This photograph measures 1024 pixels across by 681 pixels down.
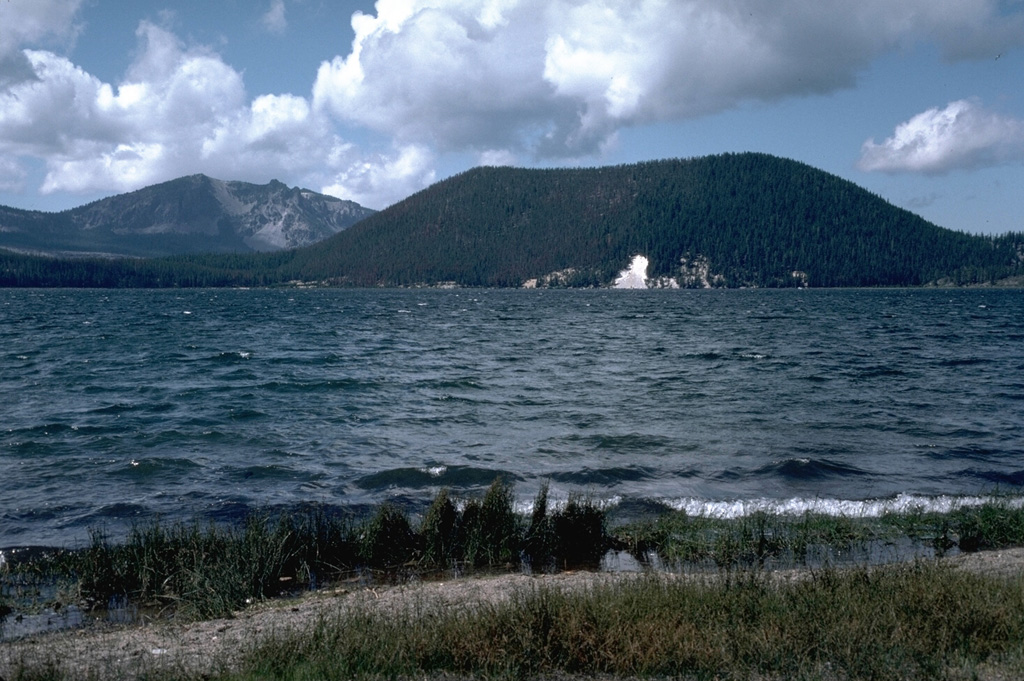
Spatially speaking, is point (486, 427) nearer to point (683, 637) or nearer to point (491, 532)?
point (491, 532)

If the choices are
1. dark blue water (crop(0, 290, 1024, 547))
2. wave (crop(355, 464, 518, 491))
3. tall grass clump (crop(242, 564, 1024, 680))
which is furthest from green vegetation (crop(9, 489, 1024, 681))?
wave (crop(355, 464, 518, 491))

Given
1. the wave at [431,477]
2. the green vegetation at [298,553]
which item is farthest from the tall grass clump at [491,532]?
the wave at [431,477]

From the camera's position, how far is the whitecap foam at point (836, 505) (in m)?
13.1

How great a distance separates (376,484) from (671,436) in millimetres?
8454

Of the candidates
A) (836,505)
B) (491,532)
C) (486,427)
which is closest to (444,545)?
(491,532)

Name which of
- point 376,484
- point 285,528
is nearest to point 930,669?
point 285,528

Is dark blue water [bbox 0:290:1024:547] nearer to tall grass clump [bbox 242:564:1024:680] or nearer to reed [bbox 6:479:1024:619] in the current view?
reed [bbox 6:479:1024:619]

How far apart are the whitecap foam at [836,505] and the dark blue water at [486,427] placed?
93mm

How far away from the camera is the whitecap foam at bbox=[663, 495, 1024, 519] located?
43.1 ft

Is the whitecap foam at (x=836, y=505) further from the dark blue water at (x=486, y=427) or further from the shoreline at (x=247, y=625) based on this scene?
the shoreline at (x=247, y=625)

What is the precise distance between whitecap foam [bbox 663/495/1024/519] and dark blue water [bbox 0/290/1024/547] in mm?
93

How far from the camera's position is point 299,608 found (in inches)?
334

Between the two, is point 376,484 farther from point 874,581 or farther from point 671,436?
point 874,581

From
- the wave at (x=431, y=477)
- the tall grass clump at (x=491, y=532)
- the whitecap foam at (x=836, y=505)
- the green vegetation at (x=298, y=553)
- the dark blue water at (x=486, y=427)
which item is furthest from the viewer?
the wave at (x=431, y=477)
